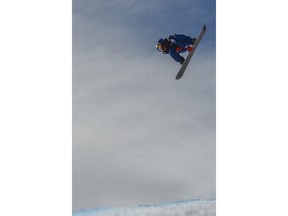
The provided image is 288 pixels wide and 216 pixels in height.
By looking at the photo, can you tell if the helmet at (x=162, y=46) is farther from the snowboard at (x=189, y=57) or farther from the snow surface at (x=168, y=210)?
the snow surface at (x=168, y=210)

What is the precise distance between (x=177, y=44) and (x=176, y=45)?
13mm

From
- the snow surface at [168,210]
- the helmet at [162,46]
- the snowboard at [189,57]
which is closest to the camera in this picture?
the snow surface at [168,210]

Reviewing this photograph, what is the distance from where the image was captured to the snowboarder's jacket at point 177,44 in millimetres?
4594

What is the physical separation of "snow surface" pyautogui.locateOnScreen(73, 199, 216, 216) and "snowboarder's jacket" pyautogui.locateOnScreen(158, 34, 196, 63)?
4.33ft

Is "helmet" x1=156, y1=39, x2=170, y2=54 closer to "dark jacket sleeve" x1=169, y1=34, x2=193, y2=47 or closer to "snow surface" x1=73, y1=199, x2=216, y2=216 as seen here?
"dark jacket sleeve" x1=169, y1=34, x2=193, y2=47

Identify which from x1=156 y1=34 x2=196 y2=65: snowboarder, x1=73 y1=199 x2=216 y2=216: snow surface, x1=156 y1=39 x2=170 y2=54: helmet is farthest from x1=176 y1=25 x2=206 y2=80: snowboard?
x1=73 y1=199 x2=216 y2=216: snow surface

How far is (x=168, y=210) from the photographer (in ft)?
14.8

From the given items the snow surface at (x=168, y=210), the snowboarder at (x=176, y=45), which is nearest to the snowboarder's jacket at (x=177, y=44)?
the snowboarder at (x=176, y=45)

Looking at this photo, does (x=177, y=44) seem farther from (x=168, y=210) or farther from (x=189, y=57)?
(x=168, y=210)

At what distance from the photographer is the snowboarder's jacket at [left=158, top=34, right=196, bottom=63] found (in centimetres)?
459
